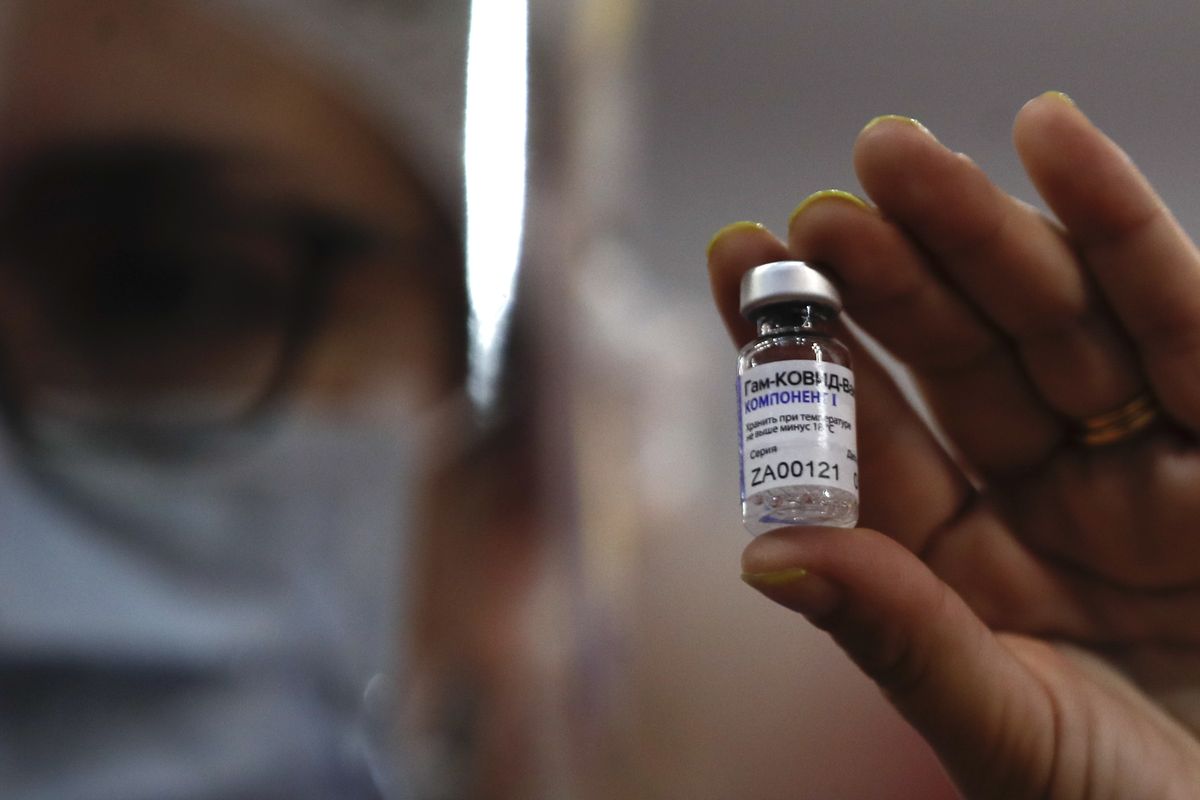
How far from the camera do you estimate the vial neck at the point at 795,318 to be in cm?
76

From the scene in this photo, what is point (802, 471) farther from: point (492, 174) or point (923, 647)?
point (492, 174)

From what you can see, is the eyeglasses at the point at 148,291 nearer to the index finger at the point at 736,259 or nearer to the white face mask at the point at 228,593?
the white face mask at the point at 228,593

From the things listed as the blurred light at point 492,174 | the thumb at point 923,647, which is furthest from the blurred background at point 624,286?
the thumb at point 923,647

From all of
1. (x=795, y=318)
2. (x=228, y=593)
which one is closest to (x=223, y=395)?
(x=228, y=593)

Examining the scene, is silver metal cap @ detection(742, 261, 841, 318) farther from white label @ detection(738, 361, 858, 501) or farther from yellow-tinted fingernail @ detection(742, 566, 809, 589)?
yellow-tinted fingernail @ detection(742, 566, 809, 589)

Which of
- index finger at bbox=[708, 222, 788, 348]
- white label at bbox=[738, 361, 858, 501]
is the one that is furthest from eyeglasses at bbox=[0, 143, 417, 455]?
white label at bbox=[738, 361, 858, 501]

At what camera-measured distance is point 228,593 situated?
1.37 meters

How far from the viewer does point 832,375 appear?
2.32ft

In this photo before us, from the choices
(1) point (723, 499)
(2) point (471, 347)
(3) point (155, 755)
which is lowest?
(3) point (155, 755)

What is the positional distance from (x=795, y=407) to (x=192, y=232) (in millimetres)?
1193

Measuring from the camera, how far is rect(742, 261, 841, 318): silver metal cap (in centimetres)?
73

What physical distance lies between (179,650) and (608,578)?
89 centimetres

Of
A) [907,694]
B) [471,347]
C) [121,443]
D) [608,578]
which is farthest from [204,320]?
[907,694]

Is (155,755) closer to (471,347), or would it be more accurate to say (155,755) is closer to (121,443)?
(121,443)
